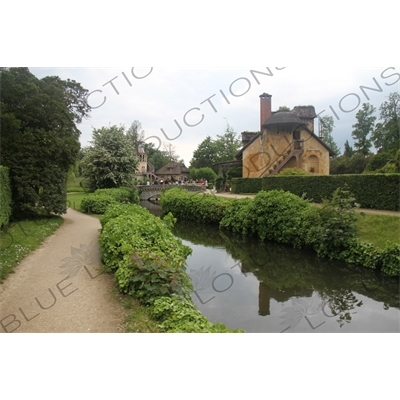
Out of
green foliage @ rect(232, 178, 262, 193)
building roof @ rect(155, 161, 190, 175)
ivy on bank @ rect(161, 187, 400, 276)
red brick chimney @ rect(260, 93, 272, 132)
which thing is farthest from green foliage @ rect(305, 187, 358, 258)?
building roof @ rect(155, 161, 190, 175)

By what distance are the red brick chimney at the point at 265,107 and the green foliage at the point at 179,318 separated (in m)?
34.3

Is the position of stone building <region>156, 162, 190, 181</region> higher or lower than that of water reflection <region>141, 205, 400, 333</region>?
higher

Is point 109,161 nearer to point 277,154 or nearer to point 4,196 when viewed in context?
point 4,196

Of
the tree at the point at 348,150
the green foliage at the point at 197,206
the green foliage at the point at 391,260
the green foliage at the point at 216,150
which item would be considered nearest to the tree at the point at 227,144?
the green foliage at the point at 216,150

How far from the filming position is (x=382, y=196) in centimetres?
1544

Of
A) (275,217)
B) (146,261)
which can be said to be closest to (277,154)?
(275,217)

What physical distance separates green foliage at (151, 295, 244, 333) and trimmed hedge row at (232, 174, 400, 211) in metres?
10.5

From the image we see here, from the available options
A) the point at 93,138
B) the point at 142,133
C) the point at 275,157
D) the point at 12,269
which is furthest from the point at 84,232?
the point at 142,133

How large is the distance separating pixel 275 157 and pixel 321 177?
16.2m

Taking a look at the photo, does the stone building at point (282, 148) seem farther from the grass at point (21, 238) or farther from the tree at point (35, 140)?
the grass at point (21, 238)

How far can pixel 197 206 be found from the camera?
23.2m

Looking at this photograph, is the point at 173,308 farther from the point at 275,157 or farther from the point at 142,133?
the point at 142,133

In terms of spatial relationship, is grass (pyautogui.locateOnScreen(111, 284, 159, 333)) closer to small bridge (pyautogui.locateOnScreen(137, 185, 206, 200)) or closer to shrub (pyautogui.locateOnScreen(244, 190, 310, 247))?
shrub (pyautogui.locateOnScreen(244, 190, 310, 247))

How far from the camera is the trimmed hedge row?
15030 millimetres
